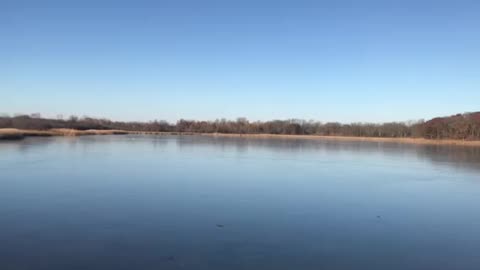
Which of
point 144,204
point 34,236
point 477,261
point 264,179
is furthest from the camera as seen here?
point 264,179

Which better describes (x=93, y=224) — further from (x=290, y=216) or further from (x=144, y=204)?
(x=290, y=216)

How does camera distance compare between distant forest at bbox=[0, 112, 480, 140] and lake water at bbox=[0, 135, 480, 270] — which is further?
distant forest at bbox=[0, 112, 480, 140]

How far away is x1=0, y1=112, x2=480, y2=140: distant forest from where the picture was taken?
5116 centimetres

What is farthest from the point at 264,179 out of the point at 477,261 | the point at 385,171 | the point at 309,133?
the point at 309,133

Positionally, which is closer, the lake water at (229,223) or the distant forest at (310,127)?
the lake water at (229,223)

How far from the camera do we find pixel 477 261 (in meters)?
4.89

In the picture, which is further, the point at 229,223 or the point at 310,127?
the point at 310,127

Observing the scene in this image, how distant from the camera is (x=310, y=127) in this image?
81.6 m

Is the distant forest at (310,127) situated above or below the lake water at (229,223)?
above

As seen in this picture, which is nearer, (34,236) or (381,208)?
(34,236)

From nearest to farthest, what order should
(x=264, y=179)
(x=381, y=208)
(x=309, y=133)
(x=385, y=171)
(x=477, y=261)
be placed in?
(x=477, y=261), (x=381, y=208), (x=264, y=179), (x=385, y=171), (x=309, y=133)

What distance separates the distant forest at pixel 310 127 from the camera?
51.2 metres

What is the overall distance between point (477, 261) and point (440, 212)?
3052 mm

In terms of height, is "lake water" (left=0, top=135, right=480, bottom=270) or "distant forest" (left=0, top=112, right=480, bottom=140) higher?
"distant forest" (left=0, top=112, right=480, bottom=140)
